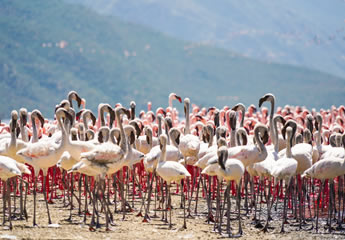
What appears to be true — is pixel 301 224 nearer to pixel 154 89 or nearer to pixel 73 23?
pixel 154 89

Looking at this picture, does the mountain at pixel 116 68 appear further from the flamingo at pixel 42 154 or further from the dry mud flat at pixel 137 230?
the flamingo at pixel 42 154

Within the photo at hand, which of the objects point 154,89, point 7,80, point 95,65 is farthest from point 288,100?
point 7,80

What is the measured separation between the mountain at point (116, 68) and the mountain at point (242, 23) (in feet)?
57.4

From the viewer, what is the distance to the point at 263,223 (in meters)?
9.02

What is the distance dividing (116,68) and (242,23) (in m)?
41.1

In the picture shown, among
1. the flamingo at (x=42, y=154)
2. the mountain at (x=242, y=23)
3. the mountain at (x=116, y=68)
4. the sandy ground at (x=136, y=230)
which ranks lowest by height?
the sandy ground at (x=136, y=230)

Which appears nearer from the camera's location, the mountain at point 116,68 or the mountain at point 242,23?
the mountain at point 116,68

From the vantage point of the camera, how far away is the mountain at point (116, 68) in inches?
2010

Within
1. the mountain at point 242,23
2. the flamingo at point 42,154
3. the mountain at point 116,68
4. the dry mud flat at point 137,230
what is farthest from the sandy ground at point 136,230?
the mountain at point 242,23

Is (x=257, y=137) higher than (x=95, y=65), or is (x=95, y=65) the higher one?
(x=95, y=65)

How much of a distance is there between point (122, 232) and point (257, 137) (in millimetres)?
2662

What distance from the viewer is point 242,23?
94.8 m

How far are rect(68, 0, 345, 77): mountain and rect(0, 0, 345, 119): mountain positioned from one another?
57.4 feet

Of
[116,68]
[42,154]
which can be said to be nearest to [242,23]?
[116,68]
